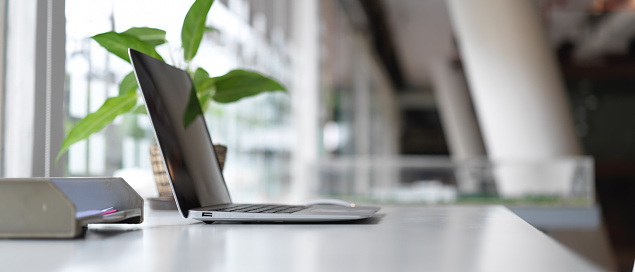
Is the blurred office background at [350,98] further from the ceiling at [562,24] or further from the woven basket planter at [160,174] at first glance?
the woven basket planter at [160,174]

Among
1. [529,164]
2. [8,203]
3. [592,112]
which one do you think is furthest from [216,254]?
[592,112]

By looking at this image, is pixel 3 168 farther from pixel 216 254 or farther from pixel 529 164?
pixel 529 164

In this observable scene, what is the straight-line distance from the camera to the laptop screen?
3.22ft

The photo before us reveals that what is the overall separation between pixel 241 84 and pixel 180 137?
0.38 meters

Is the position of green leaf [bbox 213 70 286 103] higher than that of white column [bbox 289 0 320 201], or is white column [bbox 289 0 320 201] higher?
white column [bbox 289 0 320 201]

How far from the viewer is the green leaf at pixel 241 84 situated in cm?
144

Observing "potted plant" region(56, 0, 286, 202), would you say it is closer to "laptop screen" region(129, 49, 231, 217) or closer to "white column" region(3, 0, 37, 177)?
"laptop screen" region(129, 49, 231, 217)

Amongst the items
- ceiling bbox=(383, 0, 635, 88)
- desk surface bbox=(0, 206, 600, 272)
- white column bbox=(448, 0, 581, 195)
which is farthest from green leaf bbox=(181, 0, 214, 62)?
ceiling bbox=(383, 0, 635, 88)

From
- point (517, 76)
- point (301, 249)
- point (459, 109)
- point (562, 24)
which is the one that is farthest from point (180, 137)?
point (459, 109)

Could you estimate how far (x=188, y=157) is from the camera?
3.62ft

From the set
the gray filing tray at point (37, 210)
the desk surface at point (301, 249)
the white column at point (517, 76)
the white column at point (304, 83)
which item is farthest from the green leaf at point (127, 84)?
the white column at point (304, 83)

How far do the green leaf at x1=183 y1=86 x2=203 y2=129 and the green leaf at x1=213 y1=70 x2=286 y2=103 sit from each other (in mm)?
148

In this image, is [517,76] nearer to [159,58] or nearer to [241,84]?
[241,84]

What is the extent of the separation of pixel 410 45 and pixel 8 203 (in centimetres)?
1121
